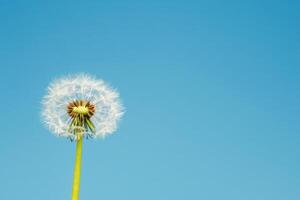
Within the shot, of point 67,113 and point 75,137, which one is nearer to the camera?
point 75,137

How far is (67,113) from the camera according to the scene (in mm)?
15383

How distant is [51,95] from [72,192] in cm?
702

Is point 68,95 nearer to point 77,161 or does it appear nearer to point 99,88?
point 99,88

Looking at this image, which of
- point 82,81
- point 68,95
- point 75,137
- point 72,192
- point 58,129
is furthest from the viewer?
point 82,81

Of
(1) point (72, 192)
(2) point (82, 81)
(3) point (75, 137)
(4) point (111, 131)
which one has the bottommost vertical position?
(1) point (72, 192)

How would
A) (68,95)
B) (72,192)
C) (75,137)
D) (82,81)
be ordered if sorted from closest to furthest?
(72,192) < (75,137) < (68,95) < (82,81)

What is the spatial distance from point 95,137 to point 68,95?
2.53 meters

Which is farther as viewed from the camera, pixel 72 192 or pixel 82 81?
pixel 82 81

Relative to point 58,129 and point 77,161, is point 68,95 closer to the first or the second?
point 58,129

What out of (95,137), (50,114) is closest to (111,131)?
(95,137)

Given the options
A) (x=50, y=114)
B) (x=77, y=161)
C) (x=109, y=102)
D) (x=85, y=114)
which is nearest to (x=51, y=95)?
(x=50, y=114)

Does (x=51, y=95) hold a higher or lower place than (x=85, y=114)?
higher

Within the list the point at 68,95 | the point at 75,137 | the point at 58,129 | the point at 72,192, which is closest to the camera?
the point at 72,192

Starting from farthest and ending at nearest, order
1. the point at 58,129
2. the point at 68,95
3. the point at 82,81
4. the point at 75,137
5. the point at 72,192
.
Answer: the point at 82,81 < the point at 68,95 < the point at 58,129 < the point at 75,137 < the point at 72,192
